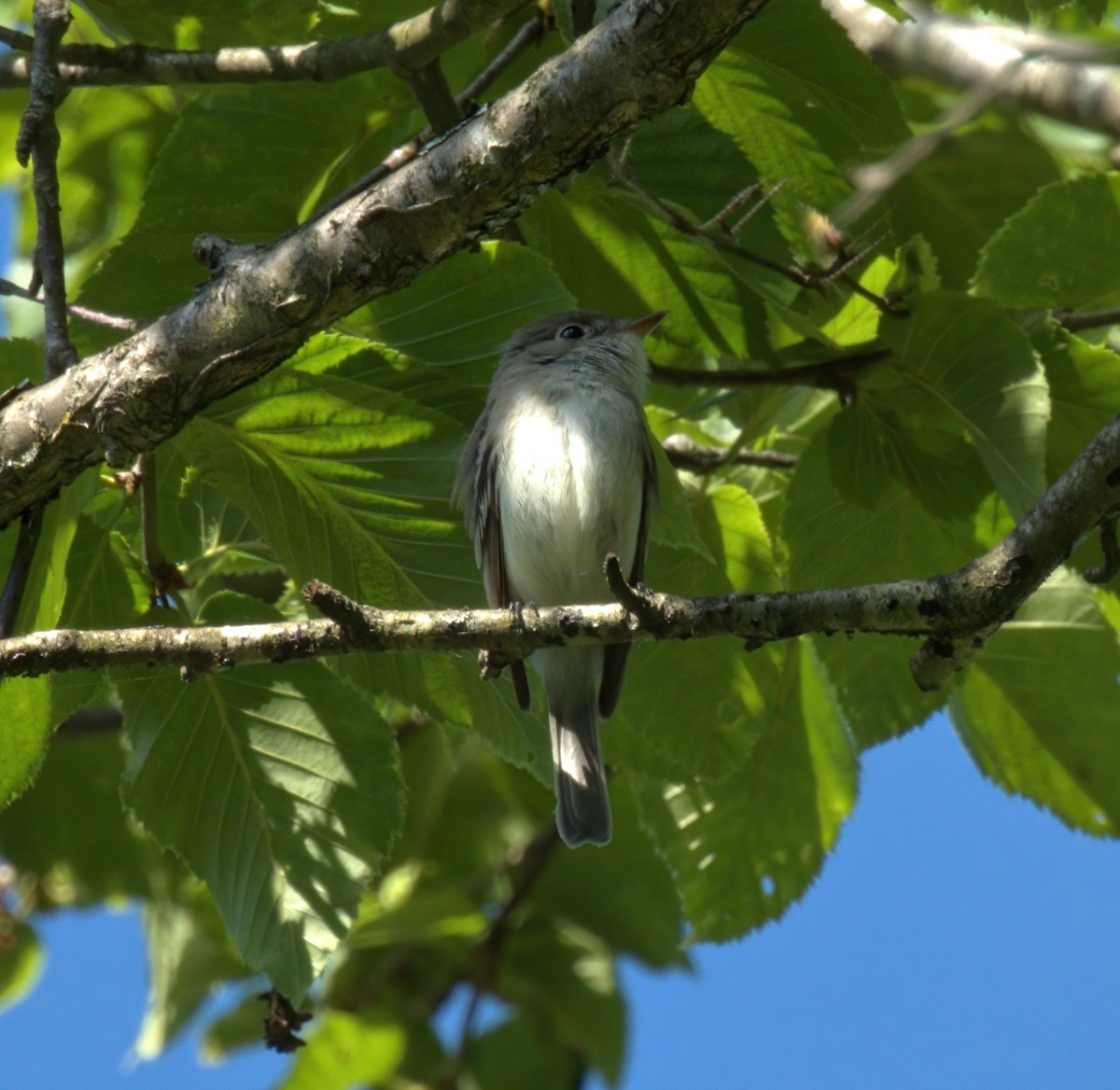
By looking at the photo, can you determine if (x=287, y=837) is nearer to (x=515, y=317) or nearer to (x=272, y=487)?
(x=272, y=487)

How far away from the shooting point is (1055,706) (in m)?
3.72

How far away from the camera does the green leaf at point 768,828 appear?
149 inches

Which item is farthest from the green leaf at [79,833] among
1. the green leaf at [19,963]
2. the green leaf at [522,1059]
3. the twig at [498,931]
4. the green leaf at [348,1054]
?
the green leaf at [522,1059]

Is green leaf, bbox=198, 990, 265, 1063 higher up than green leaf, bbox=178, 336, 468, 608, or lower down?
lower down

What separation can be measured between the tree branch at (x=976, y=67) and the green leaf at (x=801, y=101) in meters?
0.41

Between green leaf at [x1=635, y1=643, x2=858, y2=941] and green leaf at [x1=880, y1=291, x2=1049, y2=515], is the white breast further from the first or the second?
green leaf at [x1=880, y1=291, x2=1049, y2=515]

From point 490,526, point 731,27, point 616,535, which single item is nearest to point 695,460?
point 616,535

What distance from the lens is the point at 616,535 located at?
3.99 m

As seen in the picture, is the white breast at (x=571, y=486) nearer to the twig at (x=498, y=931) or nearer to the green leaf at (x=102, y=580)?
the green leaf at (x=102, y=580)

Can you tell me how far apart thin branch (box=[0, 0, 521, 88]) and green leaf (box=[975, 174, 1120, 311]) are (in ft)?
4.30

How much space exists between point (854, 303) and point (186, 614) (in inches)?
71.1

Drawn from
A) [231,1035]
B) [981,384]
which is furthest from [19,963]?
[981,384]

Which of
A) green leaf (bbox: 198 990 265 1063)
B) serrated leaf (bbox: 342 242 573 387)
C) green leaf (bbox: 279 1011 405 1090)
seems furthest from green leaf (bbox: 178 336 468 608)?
green leaf (bbox: 198 990 265 1063)

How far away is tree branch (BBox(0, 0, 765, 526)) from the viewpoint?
2.23m
